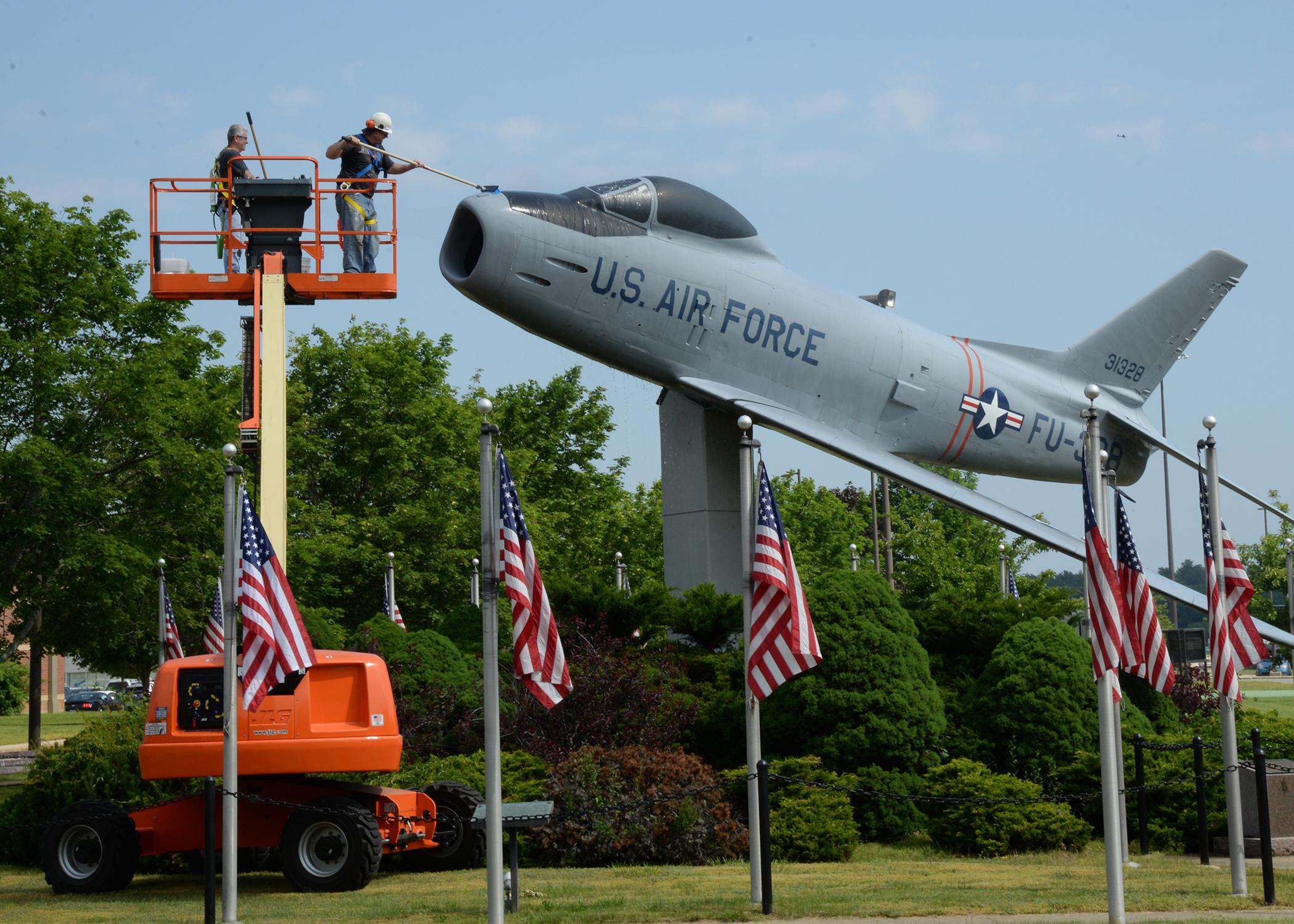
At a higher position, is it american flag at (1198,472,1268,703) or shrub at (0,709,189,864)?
american flag at (1198,472,1268,703)

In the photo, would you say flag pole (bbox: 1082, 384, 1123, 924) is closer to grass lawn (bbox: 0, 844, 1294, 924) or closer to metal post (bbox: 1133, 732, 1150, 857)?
grass lawn (bbox: 0, 844, 1294, 924)

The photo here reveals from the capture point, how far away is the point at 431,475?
38938 mm

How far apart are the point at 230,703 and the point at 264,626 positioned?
720 mm

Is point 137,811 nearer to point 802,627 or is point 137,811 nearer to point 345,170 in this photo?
point 802,627

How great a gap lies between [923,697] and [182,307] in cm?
1831

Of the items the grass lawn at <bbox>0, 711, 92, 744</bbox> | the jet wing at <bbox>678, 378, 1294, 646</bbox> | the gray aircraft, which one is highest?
the gray aircraft

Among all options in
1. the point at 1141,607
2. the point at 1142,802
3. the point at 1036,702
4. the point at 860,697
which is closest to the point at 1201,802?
the point at 1142,802

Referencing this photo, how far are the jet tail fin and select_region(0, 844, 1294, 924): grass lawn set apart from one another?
11.0 meters

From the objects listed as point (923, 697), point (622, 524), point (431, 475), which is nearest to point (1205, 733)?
point (923, 697)

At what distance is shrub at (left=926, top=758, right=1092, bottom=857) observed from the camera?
15.4 metres

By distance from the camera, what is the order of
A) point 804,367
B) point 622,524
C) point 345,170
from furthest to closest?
point 622,524
point 804,367
point 345,170

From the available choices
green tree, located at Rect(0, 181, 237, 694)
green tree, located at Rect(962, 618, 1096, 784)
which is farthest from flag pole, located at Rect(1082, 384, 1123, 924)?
green tree, located at Rect(0, 181, 237, 694)

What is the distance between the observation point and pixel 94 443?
90.4 feet

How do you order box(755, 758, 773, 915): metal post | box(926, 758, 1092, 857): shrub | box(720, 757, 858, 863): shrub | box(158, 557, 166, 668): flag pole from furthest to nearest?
box(158, 557, 166, 668): flag pole
box(926, 758, 1092, 857): shrub
box(720, 757, 858, 863): shrub
box(755, 758, 773, 915): metal post
